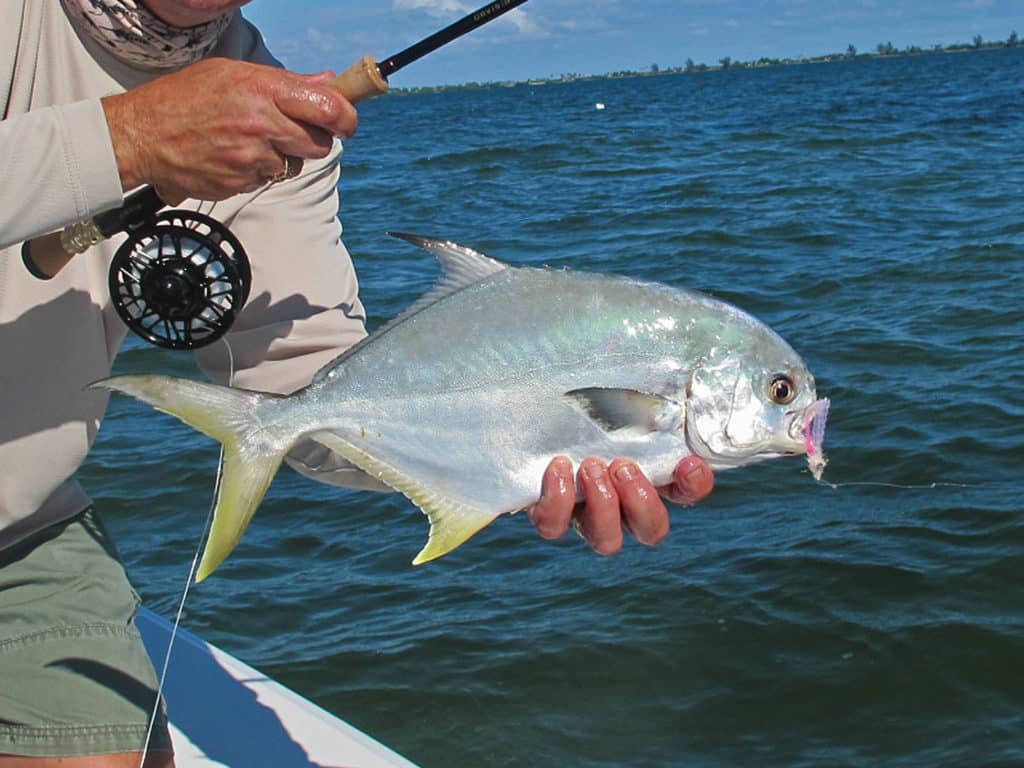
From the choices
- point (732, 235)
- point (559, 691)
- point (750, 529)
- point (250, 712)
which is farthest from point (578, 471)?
point (732, 235)

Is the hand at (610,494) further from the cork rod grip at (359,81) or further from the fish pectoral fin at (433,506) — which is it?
the cork rod grip at (359,81)

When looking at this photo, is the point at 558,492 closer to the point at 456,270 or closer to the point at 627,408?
the point at 627,408

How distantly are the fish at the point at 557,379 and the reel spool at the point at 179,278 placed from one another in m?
0.30

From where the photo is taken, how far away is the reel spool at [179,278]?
8.31 ft

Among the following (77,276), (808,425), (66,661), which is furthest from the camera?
(66,661)

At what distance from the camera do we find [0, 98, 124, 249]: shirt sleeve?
2057mm

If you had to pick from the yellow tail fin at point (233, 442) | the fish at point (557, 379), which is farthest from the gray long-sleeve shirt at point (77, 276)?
the fish at point (557, 379)

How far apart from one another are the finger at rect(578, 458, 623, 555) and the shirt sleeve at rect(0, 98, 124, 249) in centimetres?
110

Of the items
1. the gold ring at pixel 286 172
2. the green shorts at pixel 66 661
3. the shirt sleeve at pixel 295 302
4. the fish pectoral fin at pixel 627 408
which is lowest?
the green shorts at pixel 66 661

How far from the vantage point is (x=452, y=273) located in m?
2.46

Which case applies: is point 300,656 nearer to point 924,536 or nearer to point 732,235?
point 924,536

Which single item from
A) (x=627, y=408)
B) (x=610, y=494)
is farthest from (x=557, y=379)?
(x=610, y=494)

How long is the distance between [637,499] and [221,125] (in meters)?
1.15

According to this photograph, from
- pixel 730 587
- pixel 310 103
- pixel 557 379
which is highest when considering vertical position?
pixel 310 103
